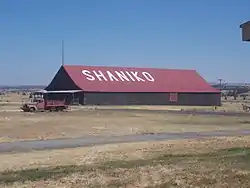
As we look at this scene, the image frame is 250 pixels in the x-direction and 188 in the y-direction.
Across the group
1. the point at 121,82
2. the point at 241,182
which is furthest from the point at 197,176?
the point at 121,82

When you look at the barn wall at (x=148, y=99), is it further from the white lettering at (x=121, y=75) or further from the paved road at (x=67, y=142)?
the paved road at (x=67, y=142)

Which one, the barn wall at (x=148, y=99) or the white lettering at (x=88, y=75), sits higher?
the white lettering at (x=88, y=75)

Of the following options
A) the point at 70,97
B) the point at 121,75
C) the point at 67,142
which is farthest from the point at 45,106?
the point at 67,142

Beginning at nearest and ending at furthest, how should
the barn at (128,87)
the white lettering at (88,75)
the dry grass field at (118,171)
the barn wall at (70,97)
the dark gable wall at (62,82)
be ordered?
the dry grass field at (118,171) → the barn wall at (70,97) → the barn at (128,87) → the dark gable wall at (62,82) → the white lettering at (88,75)

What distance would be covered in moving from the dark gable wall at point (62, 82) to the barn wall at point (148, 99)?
158 inches

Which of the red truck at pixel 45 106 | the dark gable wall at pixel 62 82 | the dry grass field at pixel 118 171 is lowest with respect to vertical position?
the red truck at pixel 45 106

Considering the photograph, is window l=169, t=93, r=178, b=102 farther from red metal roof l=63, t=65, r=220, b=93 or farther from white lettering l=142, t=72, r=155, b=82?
white lettering l=142, t=72, r=155, b=82

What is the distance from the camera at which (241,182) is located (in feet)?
35.6

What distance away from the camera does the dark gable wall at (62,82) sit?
8694 centimetres

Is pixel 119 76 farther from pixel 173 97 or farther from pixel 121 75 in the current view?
pixel 173 97

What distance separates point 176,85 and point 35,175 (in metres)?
83.6

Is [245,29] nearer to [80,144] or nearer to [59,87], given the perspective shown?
[80,144]

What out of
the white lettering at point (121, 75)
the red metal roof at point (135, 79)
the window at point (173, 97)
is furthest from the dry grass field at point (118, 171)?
the white lettering at point (121, 75)

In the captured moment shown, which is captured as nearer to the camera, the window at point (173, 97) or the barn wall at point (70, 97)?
the barn wall at point (70, 97)
